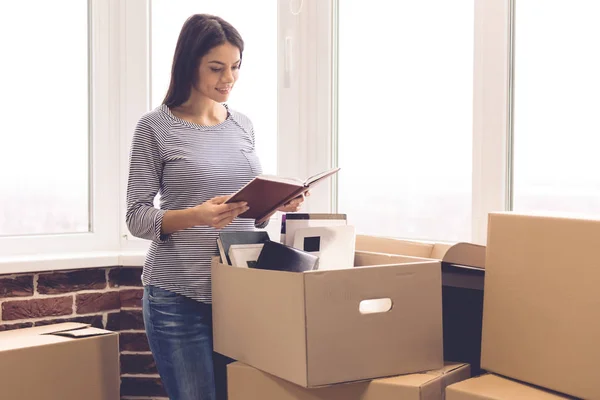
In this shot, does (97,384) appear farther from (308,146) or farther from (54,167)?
(308,146)

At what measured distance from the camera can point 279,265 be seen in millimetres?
1691

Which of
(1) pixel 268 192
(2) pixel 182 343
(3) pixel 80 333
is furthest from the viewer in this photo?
(3) pixel 80 333

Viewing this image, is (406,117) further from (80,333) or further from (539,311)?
(80,333)

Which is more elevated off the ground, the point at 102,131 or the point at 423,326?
the point at 102,131

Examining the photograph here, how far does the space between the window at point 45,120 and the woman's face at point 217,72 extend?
953mm

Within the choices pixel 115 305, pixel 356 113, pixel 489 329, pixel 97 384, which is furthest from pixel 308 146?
pixel 489 329

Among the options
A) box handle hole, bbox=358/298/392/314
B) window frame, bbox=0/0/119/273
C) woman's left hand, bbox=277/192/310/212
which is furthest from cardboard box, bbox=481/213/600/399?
window frame, bbox=0/0/119/273

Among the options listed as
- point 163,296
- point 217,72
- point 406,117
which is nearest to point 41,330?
point 163,296

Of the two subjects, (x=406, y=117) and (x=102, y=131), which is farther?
(x=102, y=131)

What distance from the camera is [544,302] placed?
1.37 m

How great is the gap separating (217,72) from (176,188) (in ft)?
1.11

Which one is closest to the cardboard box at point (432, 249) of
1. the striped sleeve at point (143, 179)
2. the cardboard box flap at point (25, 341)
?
the striped sleeve at point (143, 179)

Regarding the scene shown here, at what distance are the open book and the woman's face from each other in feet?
1.14

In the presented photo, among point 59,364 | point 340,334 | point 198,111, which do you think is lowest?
point 59,364
